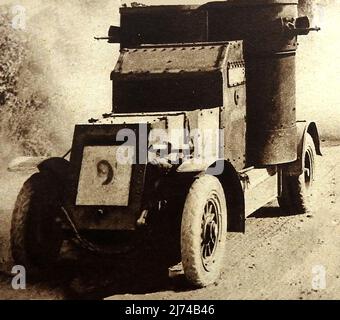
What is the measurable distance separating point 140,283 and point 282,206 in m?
3.64

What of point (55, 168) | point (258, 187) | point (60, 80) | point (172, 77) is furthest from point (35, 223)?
A: point (60, 80)

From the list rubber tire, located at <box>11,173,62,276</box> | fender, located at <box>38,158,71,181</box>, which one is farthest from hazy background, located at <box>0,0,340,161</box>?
rubber tire, located at <box>11,173,62,276</box>

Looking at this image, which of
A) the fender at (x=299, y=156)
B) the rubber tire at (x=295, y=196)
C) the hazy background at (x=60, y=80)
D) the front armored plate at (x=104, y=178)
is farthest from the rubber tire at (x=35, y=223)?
the hazy background at (x=60, y=80)

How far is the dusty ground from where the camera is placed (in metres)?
6.06

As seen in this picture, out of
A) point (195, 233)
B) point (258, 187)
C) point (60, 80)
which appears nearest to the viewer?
point (195, 233)

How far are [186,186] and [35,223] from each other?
4.98ft

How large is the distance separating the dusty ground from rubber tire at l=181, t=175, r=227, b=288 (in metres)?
0.14

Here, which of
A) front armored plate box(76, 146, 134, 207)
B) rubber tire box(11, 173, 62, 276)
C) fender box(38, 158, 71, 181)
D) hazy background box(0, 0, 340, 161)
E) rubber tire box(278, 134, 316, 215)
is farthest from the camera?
hazy background box(0, 0, 340, 161)

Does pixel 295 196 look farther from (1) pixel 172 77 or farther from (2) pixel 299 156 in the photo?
(1) pixel 172 77

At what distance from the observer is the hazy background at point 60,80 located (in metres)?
13.4

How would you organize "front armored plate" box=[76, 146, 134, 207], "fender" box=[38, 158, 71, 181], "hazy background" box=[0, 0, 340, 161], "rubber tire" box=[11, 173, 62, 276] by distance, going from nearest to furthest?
"front armored plate" box=[76, 146, 134, 207]
"rubber tire" box=[11, 173, 62, 276]
"fender" box=[38, 158, 71, 181]
"hazy background" box=[0, 0, 340, 161]

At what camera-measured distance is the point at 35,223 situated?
249 inches

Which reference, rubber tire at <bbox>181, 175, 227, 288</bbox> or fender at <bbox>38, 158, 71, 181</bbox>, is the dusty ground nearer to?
rubber tire at <bbox>181, 175, 227, 288</bbox>
